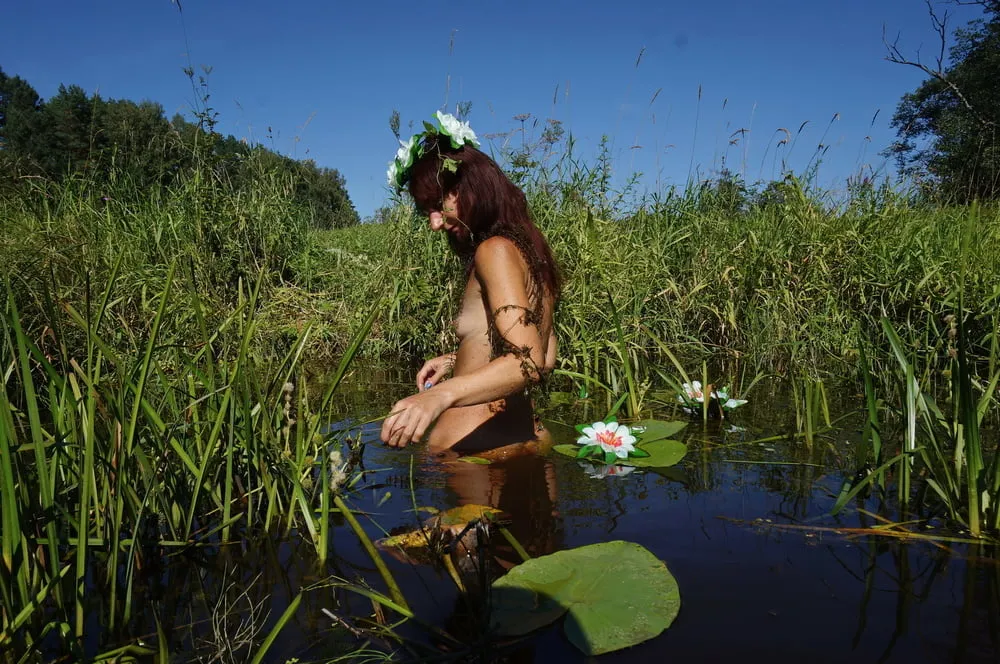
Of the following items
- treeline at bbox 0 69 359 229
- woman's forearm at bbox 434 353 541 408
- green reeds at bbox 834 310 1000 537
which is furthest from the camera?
treeline at bbox 0 69 359 229

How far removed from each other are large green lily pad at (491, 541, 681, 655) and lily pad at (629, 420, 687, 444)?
3.93ft

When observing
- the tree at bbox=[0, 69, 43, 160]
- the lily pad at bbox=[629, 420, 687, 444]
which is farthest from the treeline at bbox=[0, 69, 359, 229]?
the tree at bbox=[0, 69, 43, 160]

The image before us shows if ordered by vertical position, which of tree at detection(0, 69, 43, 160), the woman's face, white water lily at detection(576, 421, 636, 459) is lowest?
white water lily at detection(576, 421, 636, 459)

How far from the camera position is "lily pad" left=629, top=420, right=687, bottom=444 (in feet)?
9.09

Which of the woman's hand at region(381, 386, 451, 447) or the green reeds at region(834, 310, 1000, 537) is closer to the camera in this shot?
the green reeds at region(834, 310, 1000, 537)

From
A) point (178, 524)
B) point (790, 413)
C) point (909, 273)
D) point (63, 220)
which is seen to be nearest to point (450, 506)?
point (178, 524)

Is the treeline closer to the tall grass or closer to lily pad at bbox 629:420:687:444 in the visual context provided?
the tall grass

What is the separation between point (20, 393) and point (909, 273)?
15.9 feet

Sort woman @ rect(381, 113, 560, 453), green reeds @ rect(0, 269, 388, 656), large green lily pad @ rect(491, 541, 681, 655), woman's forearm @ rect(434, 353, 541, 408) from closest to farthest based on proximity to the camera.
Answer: green reeds @ rect(0, 269, 388, 656) → large green lily pad @ rect(491, 541, 681, 655) → woman's forearm @ rect(434, 353, 541, 408) → woman @ rect(381, 113, 560, 453)

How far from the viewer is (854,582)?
5.05 feet

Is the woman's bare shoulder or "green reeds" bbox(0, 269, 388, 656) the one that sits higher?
the woman's bare shoulder

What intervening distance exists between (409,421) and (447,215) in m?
1.04

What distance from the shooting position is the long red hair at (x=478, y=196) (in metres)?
2.44

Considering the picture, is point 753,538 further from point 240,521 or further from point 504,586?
point 240,521
